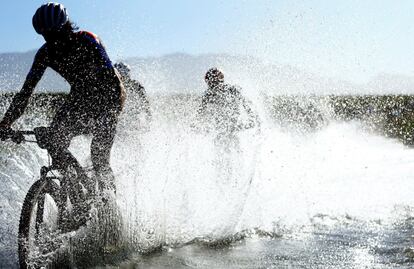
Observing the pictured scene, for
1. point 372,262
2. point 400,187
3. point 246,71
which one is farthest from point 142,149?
point 246,71

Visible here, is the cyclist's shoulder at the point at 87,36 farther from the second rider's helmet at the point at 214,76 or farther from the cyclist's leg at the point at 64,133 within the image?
the second rider's helmet at the point at 214,76

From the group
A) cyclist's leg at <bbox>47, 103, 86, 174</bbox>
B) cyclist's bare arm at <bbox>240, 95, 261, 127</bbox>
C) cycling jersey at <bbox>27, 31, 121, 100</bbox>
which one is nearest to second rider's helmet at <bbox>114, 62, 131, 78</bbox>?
cyclist's bare arm at <bbox>240, 95, 261, 127</bbox>

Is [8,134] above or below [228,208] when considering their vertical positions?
above

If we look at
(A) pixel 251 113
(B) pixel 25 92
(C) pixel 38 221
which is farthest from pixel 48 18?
(A) pixel 251 113

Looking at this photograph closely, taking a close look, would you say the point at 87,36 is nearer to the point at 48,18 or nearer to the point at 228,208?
the point at 48,18

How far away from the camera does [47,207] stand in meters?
5.26

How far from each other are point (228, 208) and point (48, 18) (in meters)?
3.85

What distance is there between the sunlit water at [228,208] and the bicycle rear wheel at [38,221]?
528 millimetres

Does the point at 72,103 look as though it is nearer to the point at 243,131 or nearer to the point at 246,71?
the point at 243,131

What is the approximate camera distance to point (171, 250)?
20.8 ft

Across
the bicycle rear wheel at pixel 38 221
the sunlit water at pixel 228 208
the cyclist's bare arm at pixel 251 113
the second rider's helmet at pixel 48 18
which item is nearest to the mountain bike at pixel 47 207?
the bicycle rear wheel at pixel 38 221

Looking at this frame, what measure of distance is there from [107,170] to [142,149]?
2.12 meters

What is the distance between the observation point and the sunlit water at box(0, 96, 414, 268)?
590 centimetres

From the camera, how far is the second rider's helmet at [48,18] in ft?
17.7
